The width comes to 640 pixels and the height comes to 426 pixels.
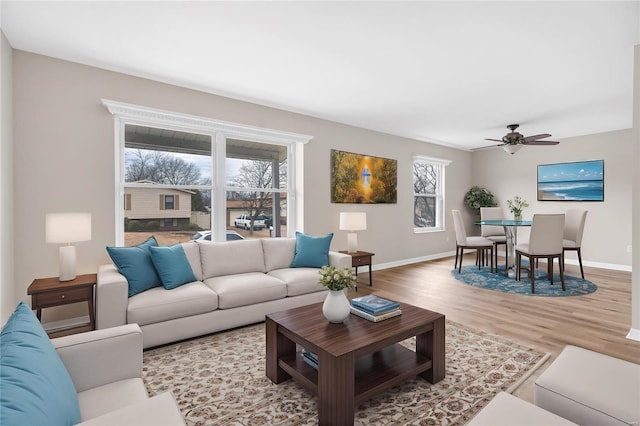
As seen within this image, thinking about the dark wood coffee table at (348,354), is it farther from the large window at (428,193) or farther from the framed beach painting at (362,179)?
the large window at (428,193)

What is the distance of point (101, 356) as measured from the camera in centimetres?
143

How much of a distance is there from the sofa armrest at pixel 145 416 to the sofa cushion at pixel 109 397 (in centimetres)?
23

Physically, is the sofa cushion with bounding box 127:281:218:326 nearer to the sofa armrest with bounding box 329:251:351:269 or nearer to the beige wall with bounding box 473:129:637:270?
the sofa armrest with bounding box 329:251:351:269

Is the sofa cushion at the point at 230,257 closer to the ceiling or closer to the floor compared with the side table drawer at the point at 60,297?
closer to the ceiling

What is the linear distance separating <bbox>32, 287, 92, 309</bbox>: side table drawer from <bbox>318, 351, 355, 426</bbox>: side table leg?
217 cm

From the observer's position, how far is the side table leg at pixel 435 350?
2094mm

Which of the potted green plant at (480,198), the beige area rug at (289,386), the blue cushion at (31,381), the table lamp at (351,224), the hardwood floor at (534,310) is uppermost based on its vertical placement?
the potted green plant at (480,198)

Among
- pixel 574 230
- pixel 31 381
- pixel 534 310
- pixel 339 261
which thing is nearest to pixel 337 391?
pixel 31 381

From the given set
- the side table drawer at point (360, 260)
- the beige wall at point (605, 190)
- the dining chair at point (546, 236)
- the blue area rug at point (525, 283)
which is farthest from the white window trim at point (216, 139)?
the beige wall at point (605, 190)

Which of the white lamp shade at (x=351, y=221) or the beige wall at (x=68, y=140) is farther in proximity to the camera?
the white lamp shade at (x=351, y=221)

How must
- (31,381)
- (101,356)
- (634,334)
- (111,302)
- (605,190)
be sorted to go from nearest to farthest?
1. (31,381)
2. (101,356)
3. (111,302)
4. (634,334)
5. (605,190)

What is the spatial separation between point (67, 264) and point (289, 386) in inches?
85.2

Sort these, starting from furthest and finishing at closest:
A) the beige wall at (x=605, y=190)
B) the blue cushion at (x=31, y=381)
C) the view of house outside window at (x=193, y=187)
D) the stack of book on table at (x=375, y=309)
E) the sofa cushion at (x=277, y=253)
A: the beige wall at (x=605, y=190)
the sofa cushion at (x=277, y=253)
the view of house outside window at (x=193, y=187)
the stack of book on table at (x=375, y=309)
the blue cushion at (x=31, y=381)

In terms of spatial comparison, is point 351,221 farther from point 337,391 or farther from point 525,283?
point 337,391
